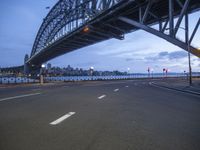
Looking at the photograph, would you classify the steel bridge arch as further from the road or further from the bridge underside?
the road

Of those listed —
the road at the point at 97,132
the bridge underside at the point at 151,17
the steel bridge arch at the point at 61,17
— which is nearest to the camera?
the road at the point at 97,132

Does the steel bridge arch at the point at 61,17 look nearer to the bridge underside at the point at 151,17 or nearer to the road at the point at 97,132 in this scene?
the bridge underside at the point at 151,17

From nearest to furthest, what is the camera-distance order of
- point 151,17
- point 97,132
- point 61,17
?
1. point 97,132
2. point 151,17
3. point 61,17

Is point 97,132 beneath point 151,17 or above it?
beneath

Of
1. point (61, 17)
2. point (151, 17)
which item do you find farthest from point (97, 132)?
point (61, 17)

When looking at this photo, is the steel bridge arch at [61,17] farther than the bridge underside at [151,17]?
Yes

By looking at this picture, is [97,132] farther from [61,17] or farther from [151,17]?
[61,17]

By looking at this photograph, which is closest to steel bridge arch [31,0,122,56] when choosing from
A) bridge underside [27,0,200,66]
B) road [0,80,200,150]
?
bridge underside [27,0,200,66]

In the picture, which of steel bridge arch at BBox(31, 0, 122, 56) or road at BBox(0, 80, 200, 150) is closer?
road at BBox(0, 80, 200, 150)

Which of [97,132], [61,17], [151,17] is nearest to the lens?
[97,132]

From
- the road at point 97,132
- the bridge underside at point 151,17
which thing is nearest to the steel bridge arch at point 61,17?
the bridge underside at point 151,17

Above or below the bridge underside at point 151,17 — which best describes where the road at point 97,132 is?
below

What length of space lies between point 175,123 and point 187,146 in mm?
2340

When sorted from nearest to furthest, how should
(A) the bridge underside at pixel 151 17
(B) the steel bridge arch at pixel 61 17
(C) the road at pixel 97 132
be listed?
(C) the road at pixel 97 132, (A) the bridge underside at pixel 151 17, (B) the steel bridge arch at pixel 61 17
